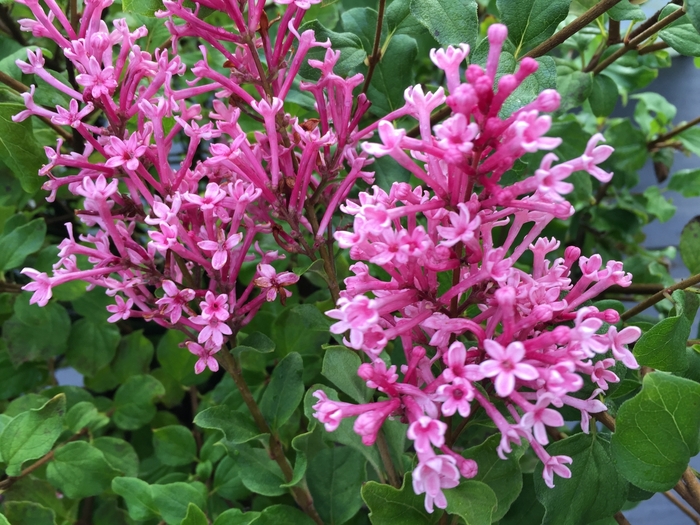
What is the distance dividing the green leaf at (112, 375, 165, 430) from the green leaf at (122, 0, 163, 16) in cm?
47

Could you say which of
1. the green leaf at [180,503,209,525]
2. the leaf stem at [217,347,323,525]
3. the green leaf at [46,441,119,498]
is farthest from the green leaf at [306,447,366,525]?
the green leaf at [46,441,119,498]

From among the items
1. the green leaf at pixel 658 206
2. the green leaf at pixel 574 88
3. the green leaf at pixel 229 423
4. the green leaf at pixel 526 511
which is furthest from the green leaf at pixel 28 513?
the green leaf at pixel 658 206

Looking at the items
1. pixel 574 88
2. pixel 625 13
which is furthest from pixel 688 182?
pixel 625 13

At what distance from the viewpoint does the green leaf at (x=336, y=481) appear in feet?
1.87

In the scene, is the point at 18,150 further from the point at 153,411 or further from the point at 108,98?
the point at 153,411

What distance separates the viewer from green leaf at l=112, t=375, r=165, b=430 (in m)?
0.76

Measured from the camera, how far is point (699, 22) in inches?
16.0

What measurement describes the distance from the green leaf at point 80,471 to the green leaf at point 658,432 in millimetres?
531

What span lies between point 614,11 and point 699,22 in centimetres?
19

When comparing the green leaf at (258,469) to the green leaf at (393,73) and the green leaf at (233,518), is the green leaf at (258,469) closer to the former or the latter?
the green leaf at (233,518)

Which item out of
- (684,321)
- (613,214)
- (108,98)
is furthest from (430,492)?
(613,214)

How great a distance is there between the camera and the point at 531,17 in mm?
506

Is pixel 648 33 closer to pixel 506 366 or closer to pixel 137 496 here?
pixel 506 366

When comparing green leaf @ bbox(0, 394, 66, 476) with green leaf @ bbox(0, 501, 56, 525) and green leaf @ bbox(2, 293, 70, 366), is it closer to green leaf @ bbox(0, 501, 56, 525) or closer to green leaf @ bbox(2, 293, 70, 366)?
green leaf @ bbox(0, 501, 56, 525)
